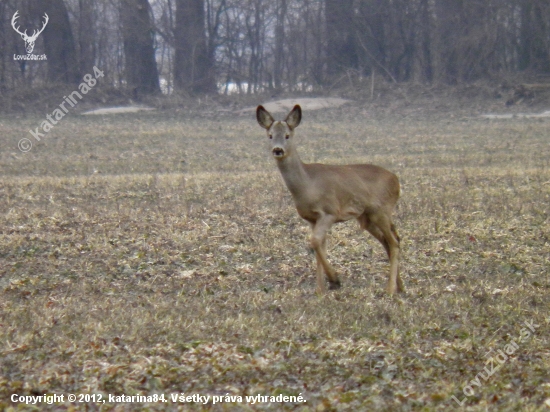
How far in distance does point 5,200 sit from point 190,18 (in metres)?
26.2

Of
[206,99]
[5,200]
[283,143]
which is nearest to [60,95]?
[206,99]

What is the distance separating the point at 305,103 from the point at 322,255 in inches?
982

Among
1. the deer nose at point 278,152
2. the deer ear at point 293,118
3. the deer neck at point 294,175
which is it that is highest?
the deer ear at point 293,118

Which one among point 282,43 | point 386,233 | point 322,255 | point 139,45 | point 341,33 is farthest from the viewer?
point 282,43

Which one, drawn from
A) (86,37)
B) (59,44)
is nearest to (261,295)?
(59,44)

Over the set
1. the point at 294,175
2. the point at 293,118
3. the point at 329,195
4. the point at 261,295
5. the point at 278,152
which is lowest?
the point at 261,295

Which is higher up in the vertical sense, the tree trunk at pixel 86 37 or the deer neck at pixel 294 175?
the tree trunk at pixel 86 37

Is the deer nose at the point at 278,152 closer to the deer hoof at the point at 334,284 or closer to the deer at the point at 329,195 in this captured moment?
the deer at the point at 329,195

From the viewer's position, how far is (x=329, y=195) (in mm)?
7926

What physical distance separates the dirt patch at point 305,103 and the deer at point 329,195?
73.0 ft

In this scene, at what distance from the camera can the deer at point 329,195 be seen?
7.81 m

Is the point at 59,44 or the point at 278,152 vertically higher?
the point at 59,44

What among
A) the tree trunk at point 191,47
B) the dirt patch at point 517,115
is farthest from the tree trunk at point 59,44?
the dirt patch at point 517,115

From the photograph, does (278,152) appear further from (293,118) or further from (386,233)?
(386,233)
